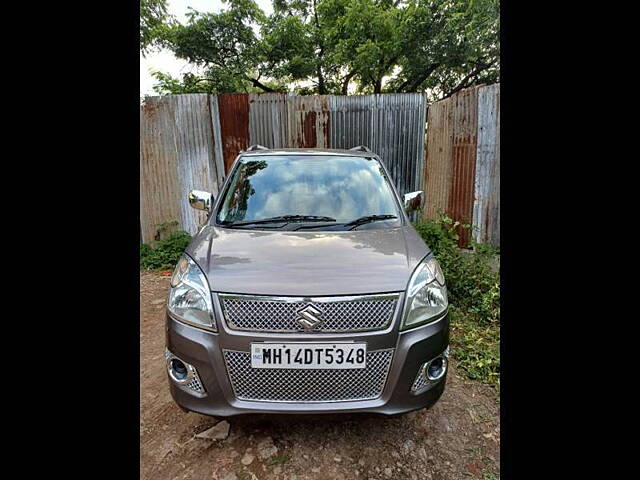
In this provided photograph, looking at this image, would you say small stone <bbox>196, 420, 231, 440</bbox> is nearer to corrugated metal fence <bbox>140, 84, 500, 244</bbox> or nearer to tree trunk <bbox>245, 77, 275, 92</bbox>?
corrugated metal fence <bbox>140, 84, 500, 244</bbox>

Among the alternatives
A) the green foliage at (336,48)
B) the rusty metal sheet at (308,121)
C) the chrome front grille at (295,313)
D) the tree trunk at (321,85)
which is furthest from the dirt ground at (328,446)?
the tree trunk at (321,85)

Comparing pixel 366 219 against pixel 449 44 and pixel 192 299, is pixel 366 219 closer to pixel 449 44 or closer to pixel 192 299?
pixel 192 299

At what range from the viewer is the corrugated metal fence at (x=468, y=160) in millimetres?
4746

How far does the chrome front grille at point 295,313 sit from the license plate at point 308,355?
0.08 m

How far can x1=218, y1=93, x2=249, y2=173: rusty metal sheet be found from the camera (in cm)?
583

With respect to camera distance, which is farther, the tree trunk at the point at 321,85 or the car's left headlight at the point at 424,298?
the tree trunk at the point at 321,85

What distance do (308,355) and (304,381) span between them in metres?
0.15

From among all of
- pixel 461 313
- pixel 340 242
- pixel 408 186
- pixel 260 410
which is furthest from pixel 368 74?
pixel 260 410

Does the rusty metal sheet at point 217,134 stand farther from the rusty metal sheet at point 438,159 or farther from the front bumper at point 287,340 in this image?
the front bumper at point 287,340

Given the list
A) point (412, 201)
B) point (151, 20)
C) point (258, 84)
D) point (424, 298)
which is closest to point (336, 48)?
point (258, 84)

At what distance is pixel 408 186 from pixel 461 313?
2.75m

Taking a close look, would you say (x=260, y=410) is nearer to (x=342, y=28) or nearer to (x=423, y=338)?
(x=423, y=338)

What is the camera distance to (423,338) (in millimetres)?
1896

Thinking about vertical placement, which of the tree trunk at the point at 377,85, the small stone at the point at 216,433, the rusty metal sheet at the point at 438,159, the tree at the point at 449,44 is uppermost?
the tree at the point at 449,44
